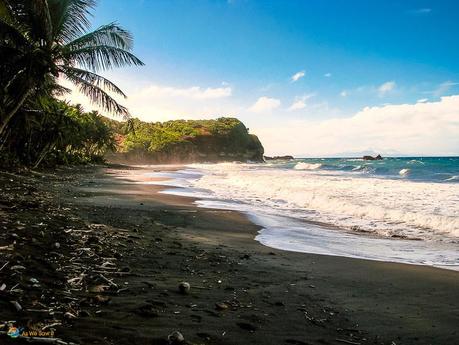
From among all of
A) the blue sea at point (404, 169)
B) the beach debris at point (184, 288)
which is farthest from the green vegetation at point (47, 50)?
the blue sea at point (404, 169)

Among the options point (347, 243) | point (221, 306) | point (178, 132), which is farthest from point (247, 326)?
point (178, 132)

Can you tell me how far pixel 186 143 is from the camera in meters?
103

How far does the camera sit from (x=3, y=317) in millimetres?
2553

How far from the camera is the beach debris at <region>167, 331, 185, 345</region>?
8.65ft

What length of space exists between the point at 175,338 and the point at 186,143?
10150cm

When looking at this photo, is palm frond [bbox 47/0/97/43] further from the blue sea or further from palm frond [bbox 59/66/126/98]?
the blue sea

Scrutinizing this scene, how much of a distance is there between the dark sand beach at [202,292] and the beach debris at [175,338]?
0.11ft

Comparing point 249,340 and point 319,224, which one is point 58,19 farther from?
point 249,340

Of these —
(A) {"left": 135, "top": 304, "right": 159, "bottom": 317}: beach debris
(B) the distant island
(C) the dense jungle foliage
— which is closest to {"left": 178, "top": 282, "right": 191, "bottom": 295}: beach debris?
(A) {"left": 135, "top": 304, "right": 159, "bottom": 317}: beach debris

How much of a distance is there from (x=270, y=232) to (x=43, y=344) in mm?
Result: 6869

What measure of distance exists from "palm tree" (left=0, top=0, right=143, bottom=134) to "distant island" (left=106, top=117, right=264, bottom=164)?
68609mm

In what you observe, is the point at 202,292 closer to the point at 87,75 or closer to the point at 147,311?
the point at 147,311

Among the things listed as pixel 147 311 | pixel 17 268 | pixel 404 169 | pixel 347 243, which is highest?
pixel 404 169

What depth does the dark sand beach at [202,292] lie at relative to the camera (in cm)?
290
